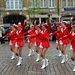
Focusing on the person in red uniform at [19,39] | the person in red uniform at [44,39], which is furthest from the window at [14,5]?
the person in red uniform at [44,39]

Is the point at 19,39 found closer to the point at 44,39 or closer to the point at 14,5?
the point at 44,39

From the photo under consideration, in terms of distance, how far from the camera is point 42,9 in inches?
2012

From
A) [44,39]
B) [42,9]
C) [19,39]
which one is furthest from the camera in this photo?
[42,9]

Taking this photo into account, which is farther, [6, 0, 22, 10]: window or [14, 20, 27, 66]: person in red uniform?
[6, 0, 22, 10]: window

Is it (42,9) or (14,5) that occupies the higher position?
(14,5)

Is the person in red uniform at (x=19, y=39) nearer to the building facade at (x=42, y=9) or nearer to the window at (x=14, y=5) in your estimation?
the building facade at (x=42, y=9)

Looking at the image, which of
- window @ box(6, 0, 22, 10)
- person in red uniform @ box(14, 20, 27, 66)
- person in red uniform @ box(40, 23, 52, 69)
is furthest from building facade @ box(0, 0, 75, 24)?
person in red uniform @ box(40, 23, 52, 69)

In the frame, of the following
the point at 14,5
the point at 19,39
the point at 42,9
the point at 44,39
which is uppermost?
the point at 14,5

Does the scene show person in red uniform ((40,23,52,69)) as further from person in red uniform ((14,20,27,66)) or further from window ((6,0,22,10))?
window ((6,0,22,10))

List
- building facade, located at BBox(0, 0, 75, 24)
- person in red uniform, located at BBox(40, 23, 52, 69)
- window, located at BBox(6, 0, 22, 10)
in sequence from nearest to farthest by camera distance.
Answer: person in red uniform, located at BBox(40, 23, 52, 69)
building facade, located at BBox(0, 0, 75, 24)
window, located at BBox(6, 0, 22, 10)

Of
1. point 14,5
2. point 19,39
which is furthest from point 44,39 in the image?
point 14,5

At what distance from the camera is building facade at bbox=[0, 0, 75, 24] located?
5044 cm

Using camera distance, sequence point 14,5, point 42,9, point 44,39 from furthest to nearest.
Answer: point 14,5
point 42,9
point 44,39

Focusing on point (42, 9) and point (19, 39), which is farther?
point (42, 9)
